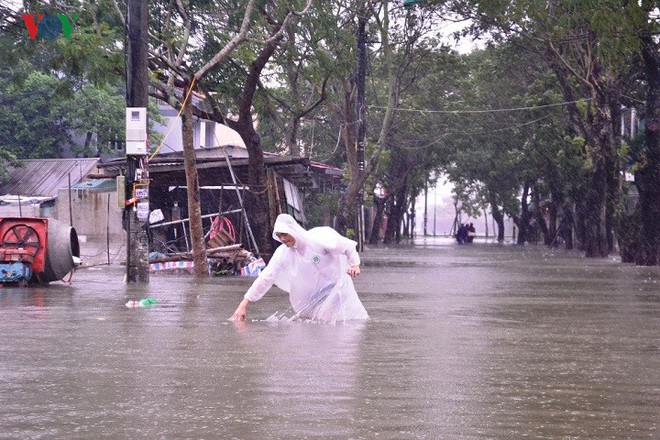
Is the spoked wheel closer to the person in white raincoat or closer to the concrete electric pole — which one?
the person in white raincoat

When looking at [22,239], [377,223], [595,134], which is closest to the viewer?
[22,239]

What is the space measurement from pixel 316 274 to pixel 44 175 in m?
38.1

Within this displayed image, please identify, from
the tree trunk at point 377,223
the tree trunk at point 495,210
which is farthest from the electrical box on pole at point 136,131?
the tree trunk at point 495,210

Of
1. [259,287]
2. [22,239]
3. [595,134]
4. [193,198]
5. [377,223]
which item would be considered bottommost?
[259,287]

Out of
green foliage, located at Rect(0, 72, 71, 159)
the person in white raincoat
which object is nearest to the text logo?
the person in white raincoat

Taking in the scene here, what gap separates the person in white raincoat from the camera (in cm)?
1380

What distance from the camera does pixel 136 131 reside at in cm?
2181

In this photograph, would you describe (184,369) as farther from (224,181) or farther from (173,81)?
(224,181)

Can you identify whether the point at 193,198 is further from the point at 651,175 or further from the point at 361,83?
the point at 361,83

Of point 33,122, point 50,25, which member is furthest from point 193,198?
point 33,122

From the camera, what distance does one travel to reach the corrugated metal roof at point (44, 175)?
49.1 metres

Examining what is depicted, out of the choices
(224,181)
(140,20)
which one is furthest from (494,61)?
(140,20)

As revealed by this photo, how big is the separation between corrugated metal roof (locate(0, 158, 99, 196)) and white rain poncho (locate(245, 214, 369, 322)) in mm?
34904

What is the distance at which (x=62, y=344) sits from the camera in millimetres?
11203
